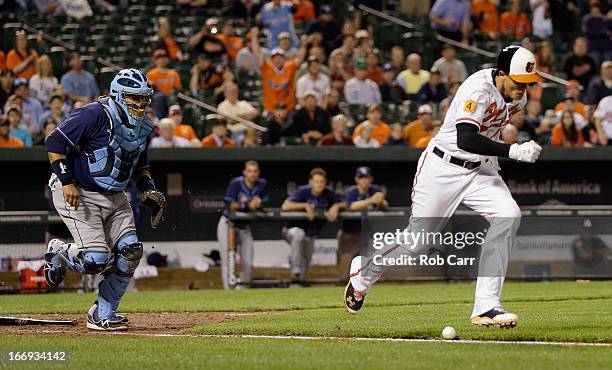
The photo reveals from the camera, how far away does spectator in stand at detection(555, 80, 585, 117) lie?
57.1 feet

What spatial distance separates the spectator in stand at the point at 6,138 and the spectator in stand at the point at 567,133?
7.31 metres

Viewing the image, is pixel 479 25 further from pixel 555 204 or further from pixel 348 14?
pixel 555 204

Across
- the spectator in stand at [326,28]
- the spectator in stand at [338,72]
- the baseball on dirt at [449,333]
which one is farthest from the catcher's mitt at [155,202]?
the spectator in stand at [326,28]

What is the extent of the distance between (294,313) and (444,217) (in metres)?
2.18

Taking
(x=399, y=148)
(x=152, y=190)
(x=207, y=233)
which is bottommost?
(x=207, y=233)

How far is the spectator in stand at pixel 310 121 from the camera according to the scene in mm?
16516

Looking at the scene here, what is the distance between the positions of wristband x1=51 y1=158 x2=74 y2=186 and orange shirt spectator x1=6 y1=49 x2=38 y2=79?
8763mm

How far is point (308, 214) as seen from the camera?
15.1 meters

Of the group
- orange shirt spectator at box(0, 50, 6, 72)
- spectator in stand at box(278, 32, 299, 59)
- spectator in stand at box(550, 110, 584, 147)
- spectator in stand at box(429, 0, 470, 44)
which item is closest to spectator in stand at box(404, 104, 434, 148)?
spectator in stand at box(550, 110, 584, 147)

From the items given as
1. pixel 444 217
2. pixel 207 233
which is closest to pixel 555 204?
pixel 207 233

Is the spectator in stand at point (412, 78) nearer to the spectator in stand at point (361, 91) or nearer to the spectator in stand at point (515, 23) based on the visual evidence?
the spectator in stand at point (361, 91)

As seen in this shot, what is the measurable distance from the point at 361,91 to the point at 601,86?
12.4ft

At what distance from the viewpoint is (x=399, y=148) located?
1606 cm

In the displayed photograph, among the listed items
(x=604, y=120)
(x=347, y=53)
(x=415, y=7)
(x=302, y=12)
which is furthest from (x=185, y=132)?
(x=415, y=7)
